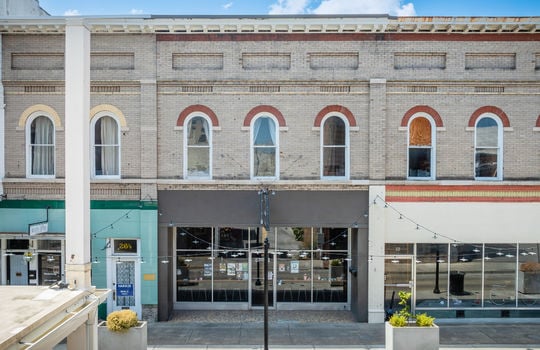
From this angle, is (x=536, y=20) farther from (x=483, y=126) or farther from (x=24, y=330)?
(x=24, y=330)

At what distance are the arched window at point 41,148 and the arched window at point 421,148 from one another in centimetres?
1133

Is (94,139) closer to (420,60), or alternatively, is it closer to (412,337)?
(420,60)

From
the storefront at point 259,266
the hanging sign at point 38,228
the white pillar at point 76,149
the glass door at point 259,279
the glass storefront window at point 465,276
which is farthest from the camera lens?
the glass door at point 259,279

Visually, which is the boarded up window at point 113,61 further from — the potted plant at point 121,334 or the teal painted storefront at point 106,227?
the potted plant at point 121,334

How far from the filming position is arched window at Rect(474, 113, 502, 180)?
14016mm

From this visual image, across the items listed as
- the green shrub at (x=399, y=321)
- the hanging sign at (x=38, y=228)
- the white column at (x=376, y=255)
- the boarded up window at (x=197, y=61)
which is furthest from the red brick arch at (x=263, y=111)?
the hanging sign at (x=38, y=228)

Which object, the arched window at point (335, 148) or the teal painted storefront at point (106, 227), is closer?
the teal painted storefront at point (106, 227)

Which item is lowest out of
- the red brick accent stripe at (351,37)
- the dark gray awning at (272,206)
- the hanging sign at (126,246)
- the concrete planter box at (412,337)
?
the concrete planter box at (412,337)

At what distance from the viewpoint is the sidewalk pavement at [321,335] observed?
39.7ft

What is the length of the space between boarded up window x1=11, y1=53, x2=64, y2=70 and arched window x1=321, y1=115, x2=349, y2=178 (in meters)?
8.59

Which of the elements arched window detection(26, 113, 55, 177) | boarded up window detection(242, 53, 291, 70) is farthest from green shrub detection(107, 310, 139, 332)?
boarded up window detection(242, 53, 291, 70)

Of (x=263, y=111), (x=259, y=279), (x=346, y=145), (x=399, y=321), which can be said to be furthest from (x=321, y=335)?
(x=263, y=111)

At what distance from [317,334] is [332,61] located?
26.9 ft

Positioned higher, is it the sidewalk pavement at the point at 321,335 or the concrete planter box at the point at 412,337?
the concrete planter box at the point at 412,337
